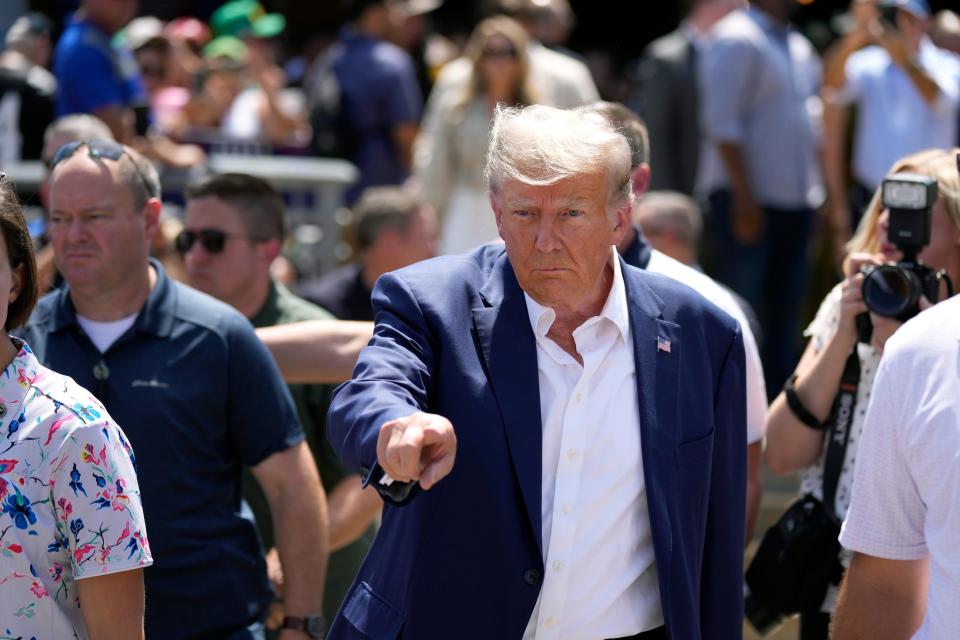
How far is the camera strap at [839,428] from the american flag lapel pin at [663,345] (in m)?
1.11

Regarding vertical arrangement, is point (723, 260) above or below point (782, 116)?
below

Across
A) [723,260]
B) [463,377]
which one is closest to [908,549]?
[463,377]

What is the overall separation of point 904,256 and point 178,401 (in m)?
1.90

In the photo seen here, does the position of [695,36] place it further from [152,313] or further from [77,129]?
[152,313]

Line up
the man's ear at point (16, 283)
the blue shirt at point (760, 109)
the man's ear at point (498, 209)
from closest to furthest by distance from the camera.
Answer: the man's ear at point (16, 283) → the man's ear at point (498, 209) → the blue shirt at point (760, 109)

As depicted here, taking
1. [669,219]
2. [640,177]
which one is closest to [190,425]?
[640,177]

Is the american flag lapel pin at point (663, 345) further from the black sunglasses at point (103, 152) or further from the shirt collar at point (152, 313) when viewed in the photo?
the black sunglasses at point (103, 152)

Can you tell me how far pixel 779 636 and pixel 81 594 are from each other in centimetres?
439

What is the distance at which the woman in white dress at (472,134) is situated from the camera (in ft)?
27.0

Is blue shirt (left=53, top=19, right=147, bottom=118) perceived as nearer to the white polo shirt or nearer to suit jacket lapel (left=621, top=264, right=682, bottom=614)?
suit jacket lapel (left=621, top=264, right=682, bottom=614)

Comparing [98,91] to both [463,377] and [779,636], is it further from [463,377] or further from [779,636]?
[463,377]

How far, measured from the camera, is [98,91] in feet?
26.5

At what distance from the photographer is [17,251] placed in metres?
2.97

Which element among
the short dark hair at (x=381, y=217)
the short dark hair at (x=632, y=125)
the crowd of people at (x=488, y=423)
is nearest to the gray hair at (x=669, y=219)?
the crowd of people at (x=488, y=423)
